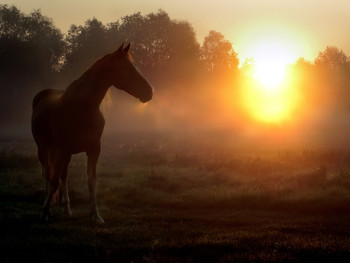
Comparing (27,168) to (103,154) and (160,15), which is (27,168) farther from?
(160,15)

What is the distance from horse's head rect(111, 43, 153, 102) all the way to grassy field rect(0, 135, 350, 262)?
116 inches

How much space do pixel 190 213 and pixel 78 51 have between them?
167 ft

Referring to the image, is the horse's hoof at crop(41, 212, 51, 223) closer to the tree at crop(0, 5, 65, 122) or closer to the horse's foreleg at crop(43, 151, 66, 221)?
the horse's foreleg at crop(43, 151, 66, 221)

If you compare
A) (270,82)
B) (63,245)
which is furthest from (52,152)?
(270,82)

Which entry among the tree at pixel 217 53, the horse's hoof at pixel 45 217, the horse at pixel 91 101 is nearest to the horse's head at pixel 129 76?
the horse at pixel 91 101

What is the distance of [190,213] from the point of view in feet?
36.3

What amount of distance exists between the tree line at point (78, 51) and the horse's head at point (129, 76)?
149 feet

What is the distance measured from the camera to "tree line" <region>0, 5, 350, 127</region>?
5569 centimetres

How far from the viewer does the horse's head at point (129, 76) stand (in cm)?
947

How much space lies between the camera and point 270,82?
8912 cm

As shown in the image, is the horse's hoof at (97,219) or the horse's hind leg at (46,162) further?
the horse's hind leg at (46,162)

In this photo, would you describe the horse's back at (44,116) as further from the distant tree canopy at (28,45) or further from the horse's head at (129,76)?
the distant tree canopy at (28,45)

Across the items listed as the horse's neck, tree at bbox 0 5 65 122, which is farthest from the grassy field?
tree at bbox 0 5 65 122

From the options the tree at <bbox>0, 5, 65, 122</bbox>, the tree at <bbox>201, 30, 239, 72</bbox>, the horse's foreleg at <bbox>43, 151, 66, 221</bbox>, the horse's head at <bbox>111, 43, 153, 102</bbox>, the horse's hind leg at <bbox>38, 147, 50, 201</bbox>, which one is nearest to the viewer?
the horse's head at <bbox>111, 43, 153, 102</bbox>
